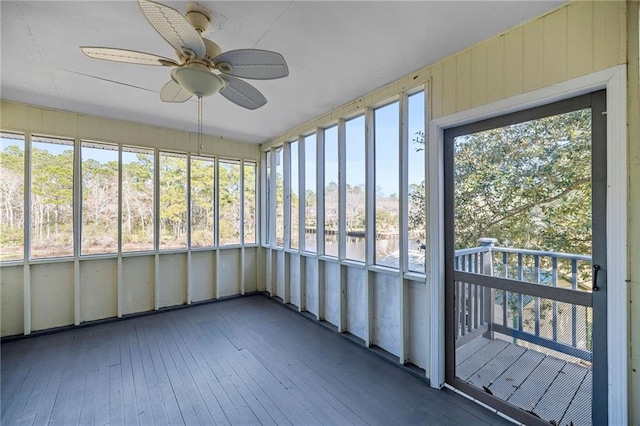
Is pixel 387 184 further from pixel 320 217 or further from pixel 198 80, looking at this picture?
pixel 198 80

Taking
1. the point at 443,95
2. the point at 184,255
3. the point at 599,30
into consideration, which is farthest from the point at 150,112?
the point at 599,30

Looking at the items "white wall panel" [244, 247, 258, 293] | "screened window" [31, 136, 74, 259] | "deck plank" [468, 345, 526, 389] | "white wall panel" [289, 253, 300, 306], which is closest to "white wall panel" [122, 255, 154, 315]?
"screened window" [31, 136, 74, 259]

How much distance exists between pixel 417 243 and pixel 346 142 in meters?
1.53

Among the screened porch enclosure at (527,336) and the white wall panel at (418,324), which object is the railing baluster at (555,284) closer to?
the screened porch enclosure at (527,336)

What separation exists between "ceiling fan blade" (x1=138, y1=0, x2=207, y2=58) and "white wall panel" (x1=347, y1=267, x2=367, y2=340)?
263 cm

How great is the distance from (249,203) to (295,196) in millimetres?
1167

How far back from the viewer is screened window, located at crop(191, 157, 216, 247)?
4457mm

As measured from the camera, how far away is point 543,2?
5.54 ft

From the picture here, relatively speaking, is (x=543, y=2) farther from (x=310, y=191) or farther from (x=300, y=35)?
(x=310, y=191)

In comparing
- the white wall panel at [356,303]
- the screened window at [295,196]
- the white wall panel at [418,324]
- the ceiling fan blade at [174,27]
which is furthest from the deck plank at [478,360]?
the ceiling fan blade at [174,27]

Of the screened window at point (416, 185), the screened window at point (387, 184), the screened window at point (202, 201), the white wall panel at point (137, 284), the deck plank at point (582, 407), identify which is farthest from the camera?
the screened window at point (202, 201)

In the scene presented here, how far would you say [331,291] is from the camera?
3.72 m

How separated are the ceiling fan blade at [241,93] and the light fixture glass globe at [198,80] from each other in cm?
14

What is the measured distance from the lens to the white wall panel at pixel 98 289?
3.66 meters
